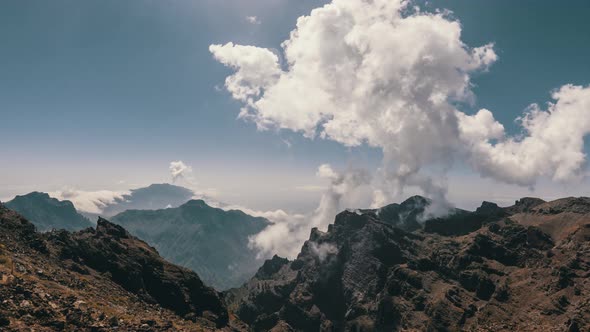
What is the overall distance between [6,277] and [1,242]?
236ft

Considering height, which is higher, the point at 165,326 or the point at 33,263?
the point at 33,263

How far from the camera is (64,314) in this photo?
5231 inches

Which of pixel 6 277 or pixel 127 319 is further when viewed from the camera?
pixel 127 319

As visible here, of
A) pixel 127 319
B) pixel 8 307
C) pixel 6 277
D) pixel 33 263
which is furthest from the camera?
pixel 33 263

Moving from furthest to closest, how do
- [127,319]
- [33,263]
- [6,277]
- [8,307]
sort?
[33,263], [127,319], [6,277], [8,307]

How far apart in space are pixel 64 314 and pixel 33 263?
6803 cm

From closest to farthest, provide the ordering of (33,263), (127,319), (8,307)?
(8,307)
(127,319)
(33,263)

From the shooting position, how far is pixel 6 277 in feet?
436

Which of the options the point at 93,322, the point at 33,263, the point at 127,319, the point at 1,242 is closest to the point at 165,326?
the point at 127,319

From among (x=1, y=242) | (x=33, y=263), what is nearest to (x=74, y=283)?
(x=33, y=263)

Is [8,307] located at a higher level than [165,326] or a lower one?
higher

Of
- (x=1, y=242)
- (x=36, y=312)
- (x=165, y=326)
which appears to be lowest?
(x=165, y=326)

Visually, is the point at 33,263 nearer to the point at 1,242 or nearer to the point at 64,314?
the point at 1,242

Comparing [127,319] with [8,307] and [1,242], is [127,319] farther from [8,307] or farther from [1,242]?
[1,242]
